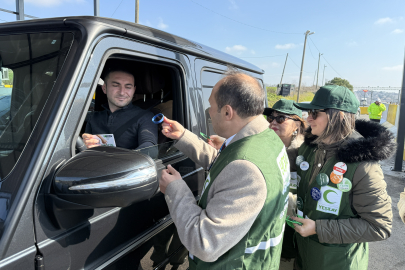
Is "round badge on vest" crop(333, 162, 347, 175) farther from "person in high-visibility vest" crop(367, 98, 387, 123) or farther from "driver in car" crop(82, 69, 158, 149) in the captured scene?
"person in high-visibility vest" crop(367, 98, 387, 123)

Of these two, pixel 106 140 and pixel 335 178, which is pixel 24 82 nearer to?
pixel 106 140

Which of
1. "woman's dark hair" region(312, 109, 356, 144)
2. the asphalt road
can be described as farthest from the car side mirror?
the asphalt road

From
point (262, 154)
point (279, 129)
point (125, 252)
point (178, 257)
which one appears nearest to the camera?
point (262, 154)

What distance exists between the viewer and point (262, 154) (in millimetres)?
1142

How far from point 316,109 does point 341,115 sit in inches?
6.1

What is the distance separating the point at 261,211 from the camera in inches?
43.8

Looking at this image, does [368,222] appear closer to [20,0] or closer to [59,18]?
[59,18]

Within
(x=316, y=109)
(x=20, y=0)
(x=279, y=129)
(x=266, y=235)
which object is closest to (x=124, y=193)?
(x=266, y=235)

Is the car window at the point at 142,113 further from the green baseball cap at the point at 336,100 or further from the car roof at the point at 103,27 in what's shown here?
the green baseball cap at the point at 336,100

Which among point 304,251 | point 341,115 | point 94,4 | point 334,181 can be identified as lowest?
point 304,251

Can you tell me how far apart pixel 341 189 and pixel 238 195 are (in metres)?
0.93

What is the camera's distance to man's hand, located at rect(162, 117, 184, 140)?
1.81 meters

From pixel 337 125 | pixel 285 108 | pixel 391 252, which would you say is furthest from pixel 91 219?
pixel 391 252

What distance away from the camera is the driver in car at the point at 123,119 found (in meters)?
2.01
